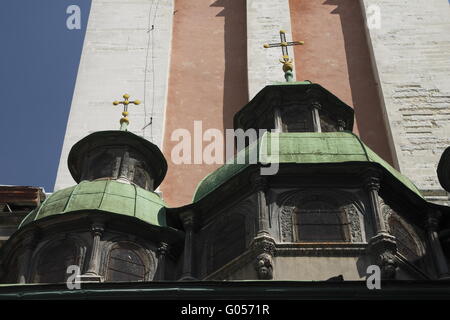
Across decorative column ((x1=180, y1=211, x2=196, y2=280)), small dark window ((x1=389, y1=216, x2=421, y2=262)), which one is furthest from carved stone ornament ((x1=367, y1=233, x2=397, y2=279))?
decorative column ((x1=180, y1=211, x2=196, y2=280))

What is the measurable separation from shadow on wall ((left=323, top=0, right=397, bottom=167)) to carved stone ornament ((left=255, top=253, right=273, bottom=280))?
22.4ft

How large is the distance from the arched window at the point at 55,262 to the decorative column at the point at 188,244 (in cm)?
→ 128

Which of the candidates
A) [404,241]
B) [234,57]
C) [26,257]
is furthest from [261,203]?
[234,57]

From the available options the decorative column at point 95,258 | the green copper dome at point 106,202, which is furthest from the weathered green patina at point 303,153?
the decorative column at point 95,258

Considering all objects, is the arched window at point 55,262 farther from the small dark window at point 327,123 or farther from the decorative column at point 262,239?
the small dark window at point 327,123

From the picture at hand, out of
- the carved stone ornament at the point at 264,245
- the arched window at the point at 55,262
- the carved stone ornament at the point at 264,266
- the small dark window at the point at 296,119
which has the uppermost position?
the small dark window at the point at 296,119

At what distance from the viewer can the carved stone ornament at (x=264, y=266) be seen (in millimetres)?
9414

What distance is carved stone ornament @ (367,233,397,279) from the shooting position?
9.34 meters

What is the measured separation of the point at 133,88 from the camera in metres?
17.4

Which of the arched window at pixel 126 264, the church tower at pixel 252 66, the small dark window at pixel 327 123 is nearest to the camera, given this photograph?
the arched window at pixel 126 264

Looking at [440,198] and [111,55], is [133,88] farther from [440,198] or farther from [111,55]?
[440,198]

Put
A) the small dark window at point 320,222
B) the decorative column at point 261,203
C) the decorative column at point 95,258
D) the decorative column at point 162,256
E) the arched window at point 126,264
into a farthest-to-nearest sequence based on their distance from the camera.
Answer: the decorative column at point 162,256 → the arched window at point 126,264 → the decorative column at point 95,258 → the small dark window at point 320,222 → the decorative column at point 261,203

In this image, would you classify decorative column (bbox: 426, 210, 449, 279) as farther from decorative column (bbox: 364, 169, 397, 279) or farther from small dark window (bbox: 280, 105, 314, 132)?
small dark window (bbox: 280, 105, 314, 132)
